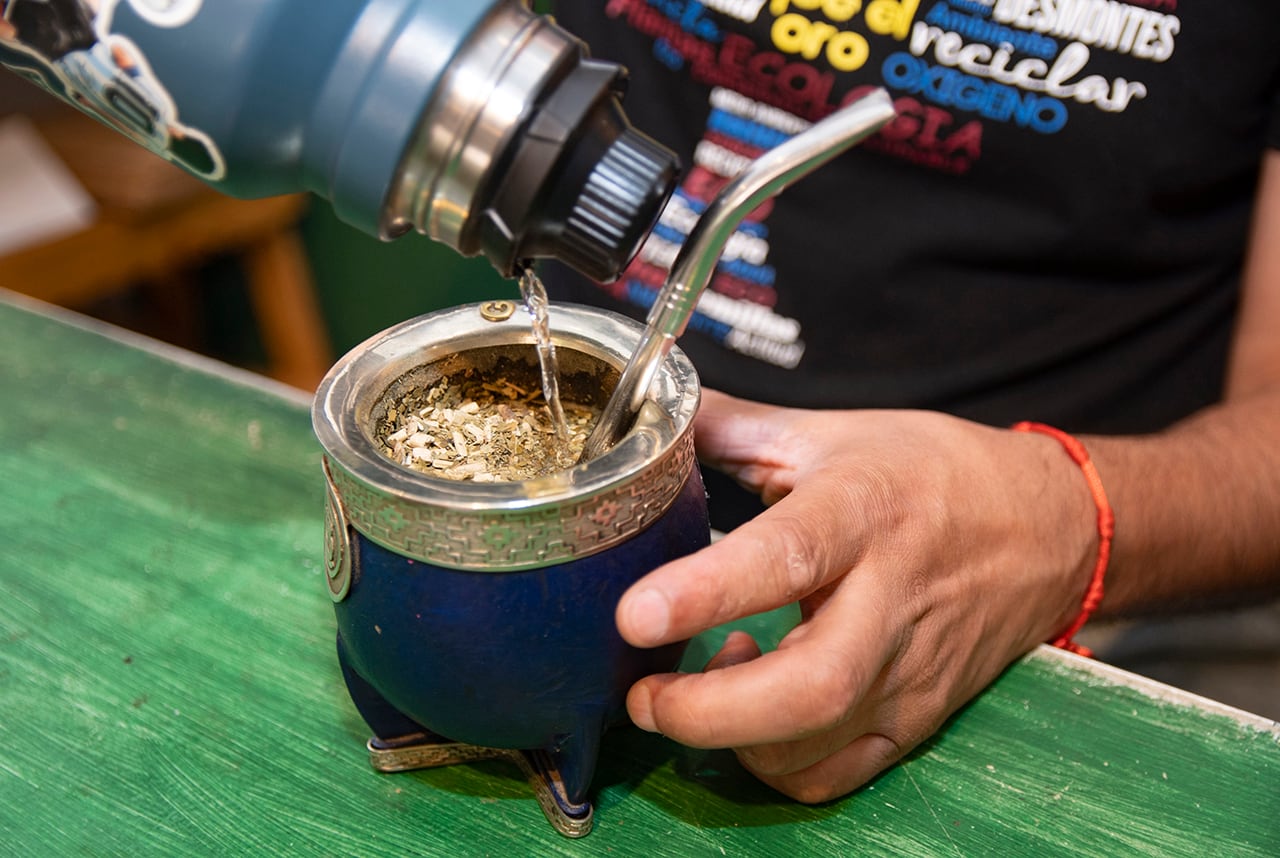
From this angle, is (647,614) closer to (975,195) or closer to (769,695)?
(769,695)

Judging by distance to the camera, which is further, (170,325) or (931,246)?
(170,325)

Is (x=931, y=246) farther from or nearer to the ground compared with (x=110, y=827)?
farther from the ground

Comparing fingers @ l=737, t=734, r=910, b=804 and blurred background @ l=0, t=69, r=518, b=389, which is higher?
fingers @ l=737, t=734, r=910, b=804


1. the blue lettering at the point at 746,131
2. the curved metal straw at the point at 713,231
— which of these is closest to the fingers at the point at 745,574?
the curved metal straw at the point at 713,231

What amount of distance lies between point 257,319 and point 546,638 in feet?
7.74

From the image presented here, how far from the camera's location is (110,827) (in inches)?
26.8

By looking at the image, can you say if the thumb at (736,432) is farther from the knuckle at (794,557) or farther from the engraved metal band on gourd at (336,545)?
the engraved metal band on gourd at (336,545)

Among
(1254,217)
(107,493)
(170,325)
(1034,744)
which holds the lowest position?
(170,325)

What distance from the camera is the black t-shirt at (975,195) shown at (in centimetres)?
93

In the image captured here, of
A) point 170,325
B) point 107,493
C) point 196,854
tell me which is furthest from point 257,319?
point 196,854

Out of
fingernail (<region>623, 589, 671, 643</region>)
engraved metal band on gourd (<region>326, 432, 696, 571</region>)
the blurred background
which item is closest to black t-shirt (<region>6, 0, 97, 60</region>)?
engraved metal band on gourd (<region>326, 432, 696, 571</region>)

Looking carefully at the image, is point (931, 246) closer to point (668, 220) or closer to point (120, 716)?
point (668, 220)

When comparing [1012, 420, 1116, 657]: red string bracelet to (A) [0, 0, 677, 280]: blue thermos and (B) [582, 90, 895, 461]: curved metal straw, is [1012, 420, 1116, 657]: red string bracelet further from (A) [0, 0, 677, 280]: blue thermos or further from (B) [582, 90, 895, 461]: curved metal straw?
(A) [0, 0, 677, 280]: blue thermos

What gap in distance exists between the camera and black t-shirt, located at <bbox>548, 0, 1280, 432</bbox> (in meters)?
0.93
